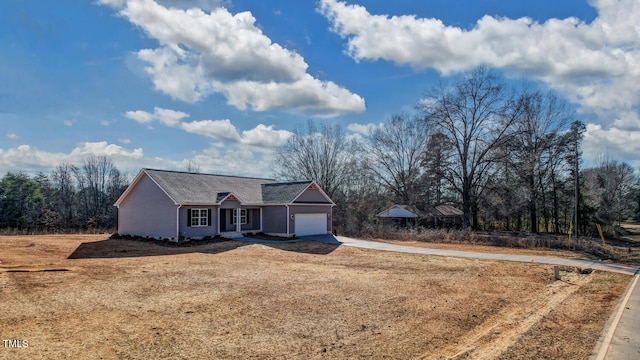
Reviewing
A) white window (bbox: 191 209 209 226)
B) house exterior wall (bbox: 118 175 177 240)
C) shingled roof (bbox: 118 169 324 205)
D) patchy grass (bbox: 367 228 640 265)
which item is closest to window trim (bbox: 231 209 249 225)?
shingled roof (bbox: 118 169 324 205)

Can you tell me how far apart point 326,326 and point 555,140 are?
3827cm

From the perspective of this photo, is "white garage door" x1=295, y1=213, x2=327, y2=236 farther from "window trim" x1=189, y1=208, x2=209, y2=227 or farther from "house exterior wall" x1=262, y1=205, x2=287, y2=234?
"window trim" x1=189, y1=208, x2=209, y2=227

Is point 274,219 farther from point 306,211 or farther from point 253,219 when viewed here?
point 306,211

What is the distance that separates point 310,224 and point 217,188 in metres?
7.12

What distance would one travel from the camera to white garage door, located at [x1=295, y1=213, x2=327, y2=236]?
2836 cm

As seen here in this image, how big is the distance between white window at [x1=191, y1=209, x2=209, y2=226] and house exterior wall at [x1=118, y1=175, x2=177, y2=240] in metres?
1.33

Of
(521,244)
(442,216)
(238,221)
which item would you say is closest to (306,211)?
(238,221)

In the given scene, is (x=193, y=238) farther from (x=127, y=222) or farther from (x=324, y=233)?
(x=324, y=233)

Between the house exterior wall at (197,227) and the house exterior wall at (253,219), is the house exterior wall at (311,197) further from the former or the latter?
the house exterior wall at (197,227)

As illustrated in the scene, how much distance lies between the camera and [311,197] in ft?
96.5

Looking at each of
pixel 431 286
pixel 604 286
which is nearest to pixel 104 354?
pixel 431 286

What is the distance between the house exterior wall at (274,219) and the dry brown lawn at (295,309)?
10738mm

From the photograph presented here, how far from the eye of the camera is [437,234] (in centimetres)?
3006

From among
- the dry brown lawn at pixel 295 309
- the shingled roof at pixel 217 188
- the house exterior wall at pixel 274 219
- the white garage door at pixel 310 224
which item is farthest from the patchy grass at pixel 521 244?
the dry brown lawn at pixel 295 309
